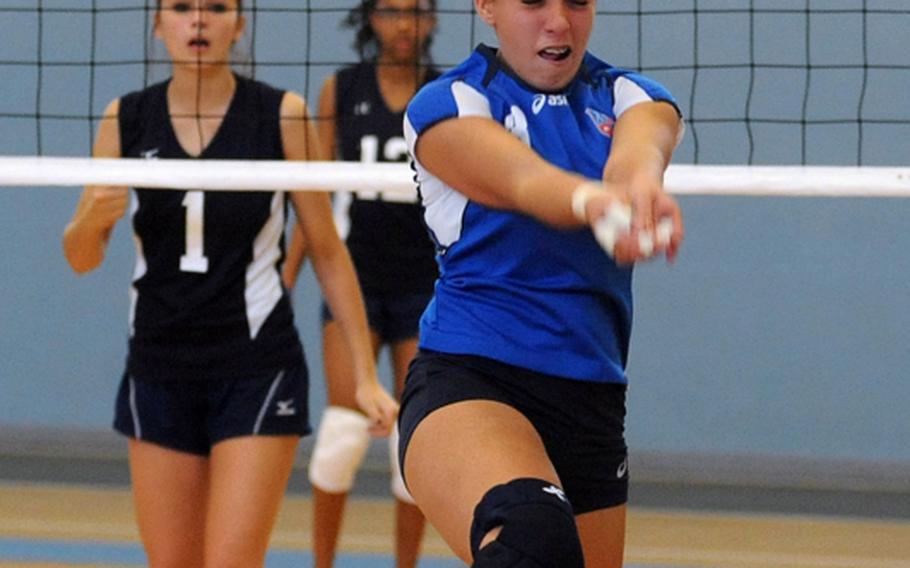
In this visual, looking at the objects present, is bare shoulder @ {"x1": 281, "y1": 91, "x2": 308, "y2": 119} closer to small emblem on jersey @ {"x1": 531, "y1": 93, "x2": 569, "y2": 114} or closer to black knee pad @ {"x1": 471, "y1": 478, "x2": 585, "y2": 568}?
small emblem on jersey @ {"x1": 531, "y1": 93, "x2": 569, "y2": 114}

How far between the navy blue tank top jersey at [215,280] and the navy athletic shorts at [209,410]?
3 centimetres

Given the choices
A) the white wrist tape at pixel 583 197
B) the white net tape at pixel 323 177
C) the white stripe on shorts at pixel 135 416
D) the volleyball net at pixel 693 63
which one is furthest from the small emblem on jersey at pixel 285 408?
the volleyball net at pixel 693 63

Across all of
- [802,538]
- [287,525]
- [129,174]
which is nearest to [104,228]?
[129,174]

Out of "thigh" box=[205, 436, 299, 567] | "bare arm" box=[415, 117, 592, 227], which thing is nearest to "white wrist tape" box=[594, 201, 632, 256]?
"bare arm" box=[415, 117, 592, 227]

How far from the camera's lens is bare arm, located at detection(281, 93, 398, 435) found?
4.11 metres

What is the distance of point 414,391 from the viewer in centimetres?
300

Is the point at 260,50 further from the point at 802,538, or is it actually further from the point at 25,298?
the point at 802,538

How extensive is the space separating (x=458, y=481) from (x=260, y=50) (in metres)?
4.71

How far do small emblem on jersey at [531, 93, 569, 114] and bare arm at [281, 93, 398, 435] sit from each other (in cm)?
120

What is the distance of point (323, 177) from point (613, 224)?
184 centimetres

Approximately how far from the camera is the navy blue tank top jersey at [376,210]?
5.21 metres

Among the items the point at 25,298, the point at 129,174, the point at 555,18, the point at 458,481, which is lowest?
the point at 25,298

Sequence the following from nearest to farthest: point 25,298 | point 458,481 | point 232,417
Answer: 1. point 458,481
2. point 232,417
3. point 25,298

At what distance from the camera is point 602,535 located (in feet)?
10.2
